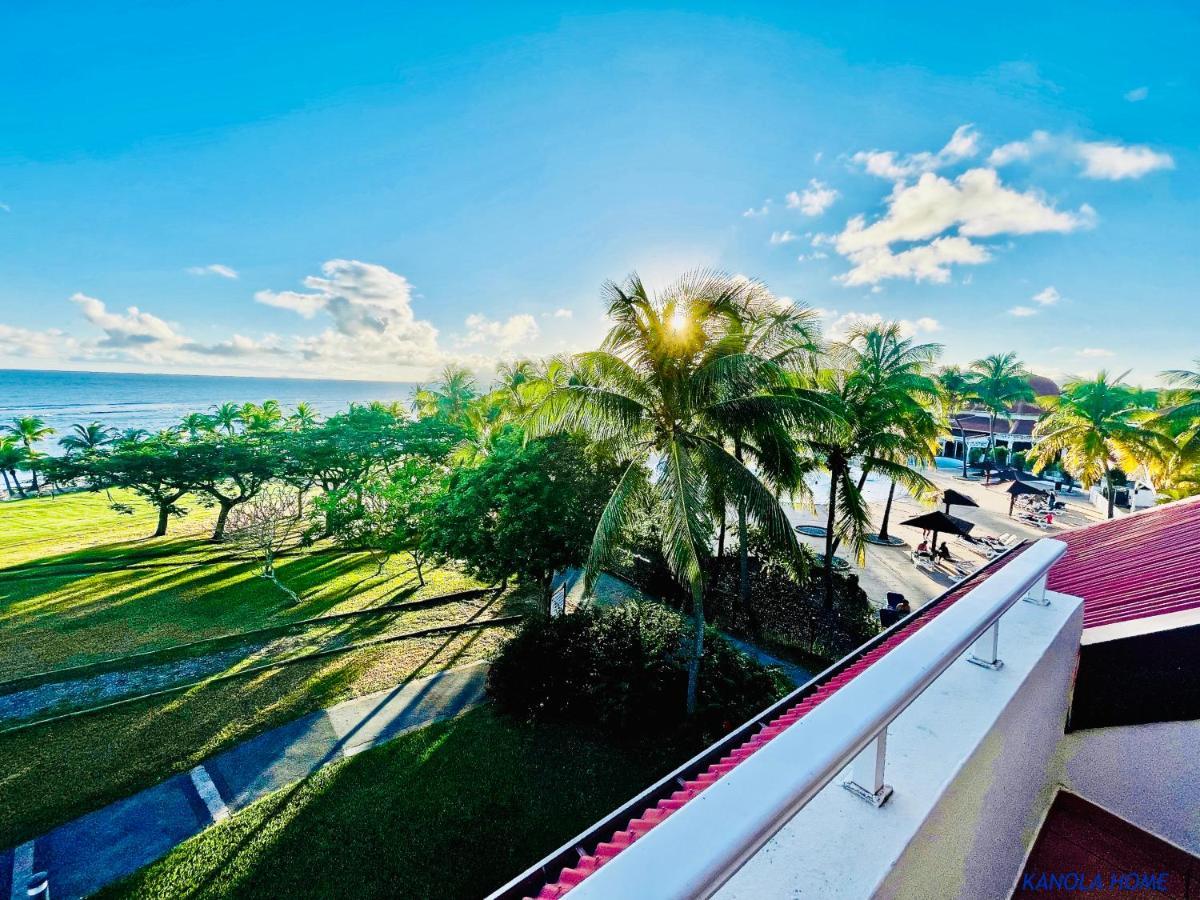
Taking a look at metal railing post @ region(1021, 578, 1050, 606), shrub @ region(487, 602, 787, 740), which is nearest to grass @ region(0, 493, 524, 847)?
shrub @ region(487, 602, 787, 740)

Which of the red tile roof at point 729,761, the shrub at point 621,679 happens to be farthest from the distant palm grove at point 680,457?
the red tile roof at point 729,761

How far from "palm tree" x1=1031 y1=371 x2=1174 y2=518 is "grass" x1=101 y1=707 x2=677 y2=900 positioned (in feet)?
74.2

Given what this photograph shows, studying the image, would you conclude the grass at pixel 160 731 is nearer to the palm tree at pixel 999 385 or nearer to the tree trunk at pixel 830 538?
the tree trunk at pixel 830 538

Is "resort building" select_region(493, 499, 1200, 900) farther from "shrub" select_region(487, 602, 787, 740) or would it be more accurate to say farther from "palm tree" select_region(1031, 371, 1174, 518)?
"palm tree" select_region(1031, 371, 1174, 518)

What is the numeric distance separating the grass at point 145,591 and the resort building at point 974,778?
15417 mm

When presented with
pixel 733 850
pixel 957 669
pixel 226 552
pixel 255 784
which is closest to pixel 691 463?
pixel 957 669

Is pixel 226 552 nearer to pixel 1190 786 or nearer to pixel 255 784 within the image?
pixel 255 784

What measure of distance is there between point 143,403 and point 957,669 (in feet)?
507

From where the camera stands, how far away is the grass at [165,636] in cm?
834

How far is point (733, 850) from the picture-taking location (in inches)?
30.4

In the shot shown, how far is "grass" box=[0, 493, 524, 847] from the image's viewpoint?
8.34 metres

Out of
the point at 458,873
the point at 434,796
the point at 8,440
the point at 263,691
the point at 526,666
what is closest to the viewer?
the point at 458,873

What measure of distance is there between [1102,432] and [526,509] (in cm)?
2415

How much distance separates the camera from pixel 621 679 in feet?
31.6
